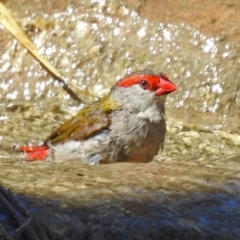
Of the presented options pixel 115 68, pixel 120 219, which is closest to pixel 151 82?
pixel 115 68

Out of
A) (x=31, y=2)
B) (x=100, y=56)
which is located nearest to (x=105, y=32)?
(x=100, y=56)

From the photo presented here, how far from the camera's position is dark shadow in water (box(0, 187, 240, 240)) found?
390 cm

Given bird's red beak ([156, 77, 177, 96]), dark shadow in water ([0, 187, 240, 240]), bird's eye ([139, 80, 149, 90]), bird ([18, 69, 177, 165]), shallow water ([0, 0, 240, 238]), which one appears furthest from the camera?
shallow water ([0, 0, 240, 238])

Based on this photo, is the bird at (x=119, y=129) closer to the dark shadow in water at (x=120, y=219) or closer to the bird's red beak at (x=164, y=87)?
the bird's red beak at (x=164, y=87)

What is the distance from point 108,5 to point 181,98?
112 centimetres

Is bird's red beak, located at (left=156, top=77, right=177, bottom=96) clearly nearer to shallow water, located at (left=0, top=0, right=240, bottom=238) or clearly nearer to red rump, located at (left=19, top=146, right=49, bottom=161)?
shallow water, located at (left=0, top=0, right=240, bottom=238)

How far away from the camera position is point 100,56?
28.5 feet

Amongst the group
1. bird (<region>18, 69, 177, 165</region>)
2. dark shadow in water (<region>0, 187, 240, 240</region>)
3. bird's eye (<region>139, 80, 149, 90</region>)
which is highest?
bird's eye (<region>139, 80, 149, 90</region>)

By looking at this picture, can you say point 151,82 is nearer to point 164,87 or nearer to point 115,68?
point 164,87

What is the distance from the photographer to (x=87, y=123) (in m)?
6.86

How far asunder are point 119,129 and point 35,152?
62 centimetres

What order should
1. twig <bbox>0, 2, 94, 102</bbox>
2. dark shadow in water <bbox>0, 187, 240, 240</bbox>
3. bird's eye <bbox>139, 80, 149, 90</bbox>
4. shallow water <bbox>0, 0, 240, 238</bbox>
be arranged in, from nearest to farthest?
dark shadow in water <bbox>0, 187, 240, 240</bbox>, bird's eye <bbox>139, 80, 149, 90</bbox>, shallow water <bbox>0, 0, 240, 238</bbox>, twig <bbox>0, 2, 94, 102</bbox>

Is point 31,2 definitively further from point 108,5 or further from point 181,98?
point 181,98

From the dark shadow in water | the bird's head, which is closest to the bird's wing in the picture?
the bird's head
